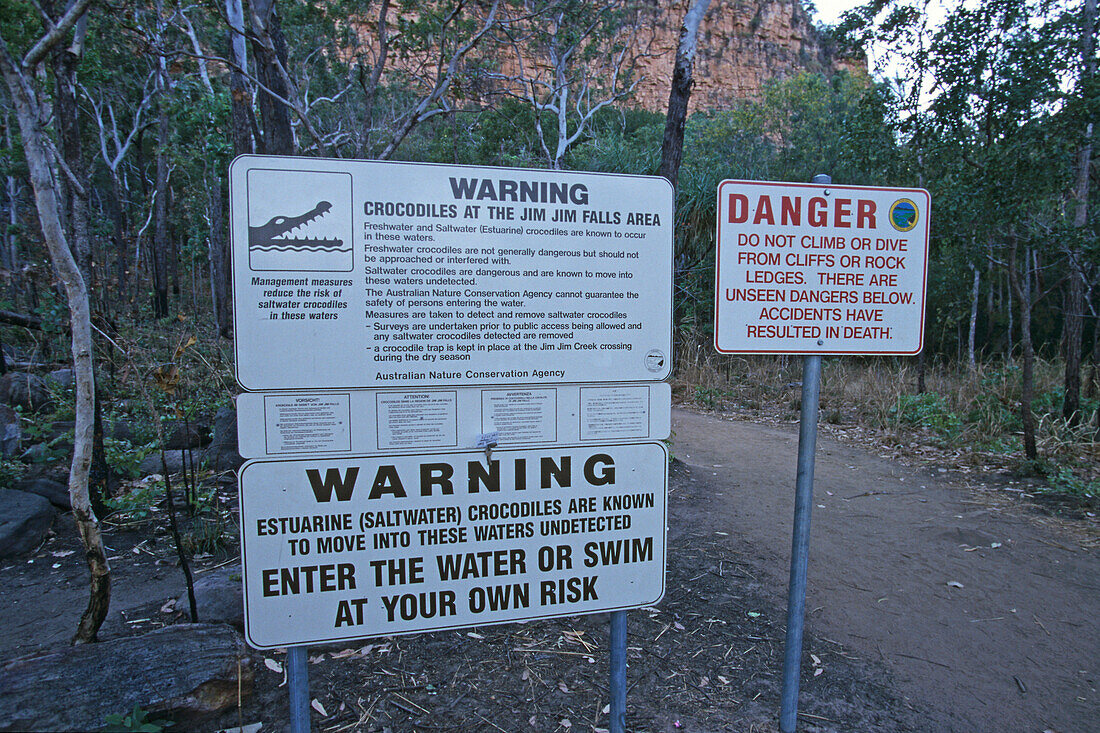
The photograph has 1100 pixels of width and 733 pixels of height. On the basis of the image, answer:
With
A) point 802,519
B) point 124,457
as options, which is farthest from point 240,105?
point 802,519

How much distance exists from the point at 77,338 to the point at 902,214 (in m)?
3.18

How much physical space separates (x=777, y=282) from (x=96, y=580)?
9.28ft

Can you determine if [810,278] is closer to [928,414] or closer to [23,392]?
[928,414]

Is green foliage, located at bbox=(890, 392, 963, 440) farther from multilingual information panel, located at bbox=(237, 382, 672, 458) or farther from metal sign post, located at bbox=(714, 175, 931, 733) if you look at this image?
multilingual information panel, located at bbox=(237, 382, 672, 458)

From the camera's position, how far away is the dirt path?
9.48ft

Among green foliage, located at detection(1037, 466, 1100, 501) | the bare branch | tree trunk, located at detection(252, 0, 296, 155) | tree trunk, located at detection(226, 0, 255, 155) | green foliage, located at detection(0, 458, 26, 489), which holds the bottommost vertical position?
green foliage, located at detection(1037, 466, 1100, 501)

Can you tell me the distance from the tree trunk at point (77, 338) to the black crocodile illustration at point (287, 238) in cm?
129

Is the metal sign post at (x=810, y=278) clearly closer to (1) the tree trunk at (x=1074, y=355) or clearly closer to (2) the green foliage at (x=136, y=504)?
(2) the green foliage at (x=136, y=504)

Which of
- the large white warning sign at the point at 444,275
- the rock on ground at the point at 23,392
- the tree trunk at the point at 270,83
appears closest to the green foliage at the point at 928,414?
the large white warning sign at the point at 444,275

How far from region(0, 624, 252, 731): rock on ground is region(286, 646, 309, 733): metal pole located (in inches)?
25.7

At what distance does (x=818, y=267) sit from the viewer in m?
2.28

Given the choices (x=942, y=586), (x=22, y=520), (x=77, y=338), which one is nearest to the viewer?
(x=77, y=338)

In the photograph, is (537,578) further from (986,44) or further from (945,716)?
(986,44)

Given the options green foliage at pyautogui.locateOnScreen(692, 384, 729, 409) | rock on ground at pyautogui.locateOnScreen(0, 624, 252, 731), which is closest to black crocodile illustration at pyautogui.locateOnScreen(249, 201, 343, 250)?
rock on ground at pyautogui.locateOnScreen(0, 624, 252, 731)
